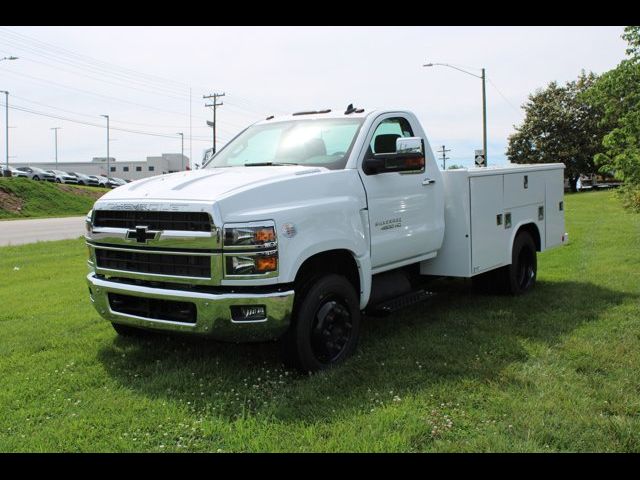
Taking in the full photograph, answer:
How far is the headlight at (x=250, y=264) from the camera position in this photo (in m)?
4.41

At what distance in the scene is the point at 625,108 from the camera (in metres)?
16.5

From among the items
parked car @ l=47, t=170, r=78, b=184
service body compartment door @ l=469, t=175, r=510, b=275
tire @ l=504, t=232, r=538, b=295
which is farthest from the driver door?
parked car @ l=47, t=170, r=78, b=184

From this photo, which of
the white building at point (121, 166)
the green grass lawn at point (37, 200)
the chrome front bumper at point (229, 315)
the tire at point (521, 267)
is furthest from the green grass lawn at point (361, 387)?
the white building at point (121, 166)

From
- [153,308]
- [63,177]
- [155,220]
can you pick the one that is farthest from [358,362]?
[63,177]

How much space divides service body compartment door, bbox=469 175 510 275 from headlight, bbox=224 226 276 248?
2.97 m

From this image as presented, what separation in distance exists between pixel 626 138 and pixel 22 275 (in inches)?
530

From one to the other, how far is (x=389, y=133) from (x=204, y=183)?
2062mm

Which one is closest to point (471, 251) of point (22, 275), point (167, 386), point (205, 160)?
point (205, 160)

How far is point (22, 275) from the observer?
1008 cm

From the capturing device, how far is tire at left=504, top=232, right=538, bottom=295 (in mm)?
7633

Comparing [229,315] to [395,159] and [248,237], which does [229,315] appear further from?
[395,159]

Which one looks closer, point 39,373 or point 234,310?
point 234,310

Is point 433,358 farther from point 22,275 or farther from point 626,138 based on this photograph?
point 626,138

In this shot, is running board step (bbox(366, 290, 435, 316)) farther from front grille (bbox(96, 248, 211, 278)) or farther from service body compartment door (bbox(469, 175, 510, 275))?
front grille (bbox(96, 248, 211, 278))
